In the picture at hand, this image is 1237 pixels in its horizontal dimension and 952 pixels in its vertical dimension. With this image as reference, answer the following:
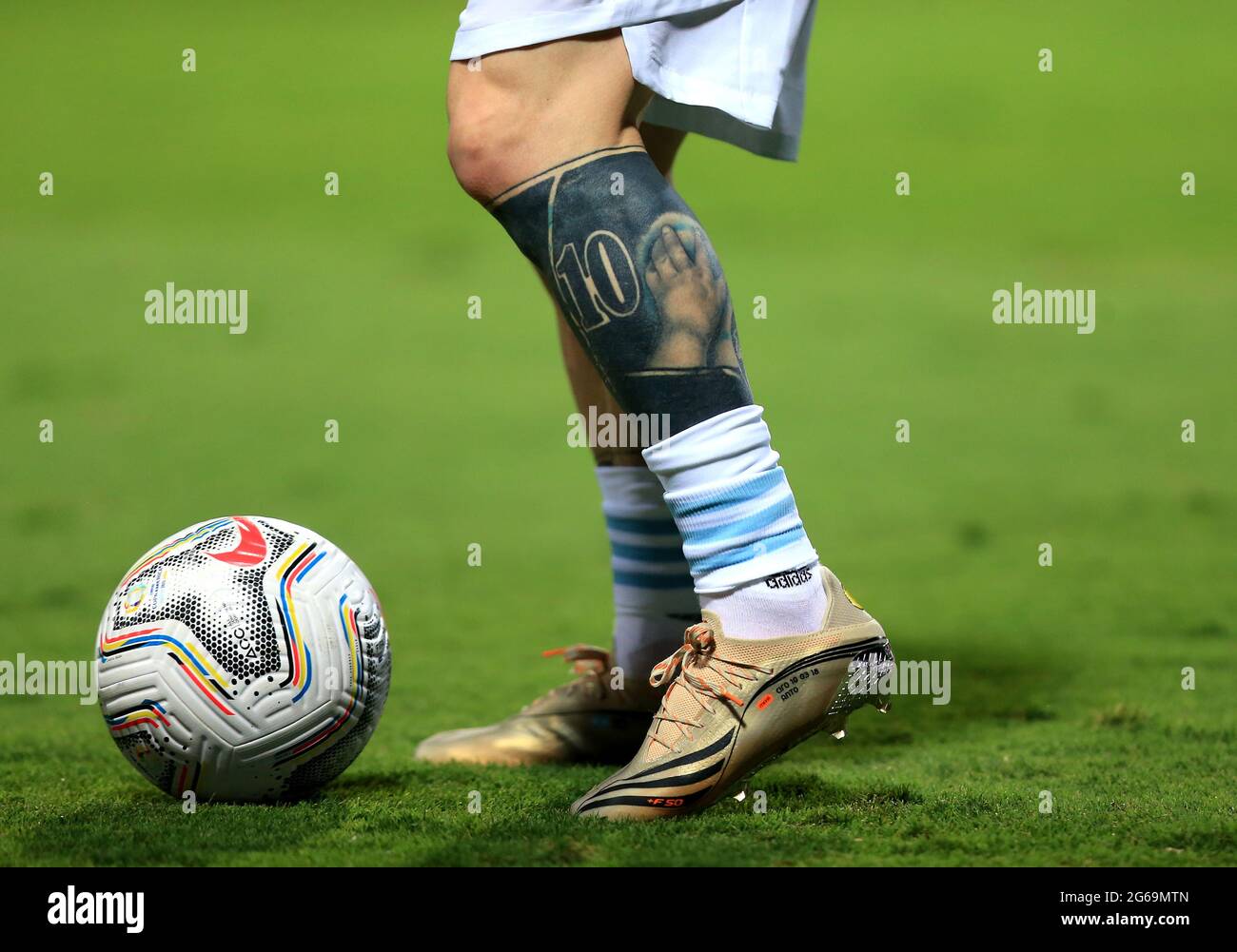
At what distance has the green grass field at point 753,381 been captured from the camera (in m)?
1.83

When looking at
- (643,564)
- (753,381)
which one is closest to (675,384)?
(643,564)

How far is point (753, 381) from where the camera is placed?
248 inches

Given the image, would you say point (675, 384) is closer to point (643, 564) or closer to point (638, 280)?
point (638, 280)

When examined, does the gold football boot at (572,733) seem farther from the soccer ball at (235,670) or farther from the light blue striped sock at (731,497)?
the light blue striped sock at (731,497)

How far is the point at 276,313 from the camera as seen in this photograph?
23.8 feet

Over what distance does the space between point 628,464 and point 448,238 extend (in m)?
6.29

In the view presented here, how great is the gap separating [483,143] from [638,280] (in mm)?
260

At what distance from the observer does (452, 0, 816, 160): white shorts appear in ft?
5.57

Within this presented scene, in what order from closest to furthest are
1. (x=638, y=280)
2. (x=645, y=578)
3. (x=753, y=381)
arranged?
1. (x=638, y=280)
2. (x=645, y=578)
3. (x=753, y=381)

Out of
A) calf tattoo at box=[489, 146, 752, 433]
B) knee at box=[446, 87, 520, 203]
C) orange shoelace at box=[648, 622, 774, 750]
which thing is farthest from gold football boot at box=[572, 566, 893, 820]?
knee at box=[446, 87, 520, 203]

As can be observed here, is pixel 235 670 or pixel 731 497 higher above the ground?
pixel 731 497

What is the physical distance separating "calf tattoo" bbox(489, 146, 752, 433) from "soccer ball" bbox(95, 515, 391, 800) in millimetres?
503

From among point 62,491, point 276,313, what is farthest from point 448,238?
point 62,491
